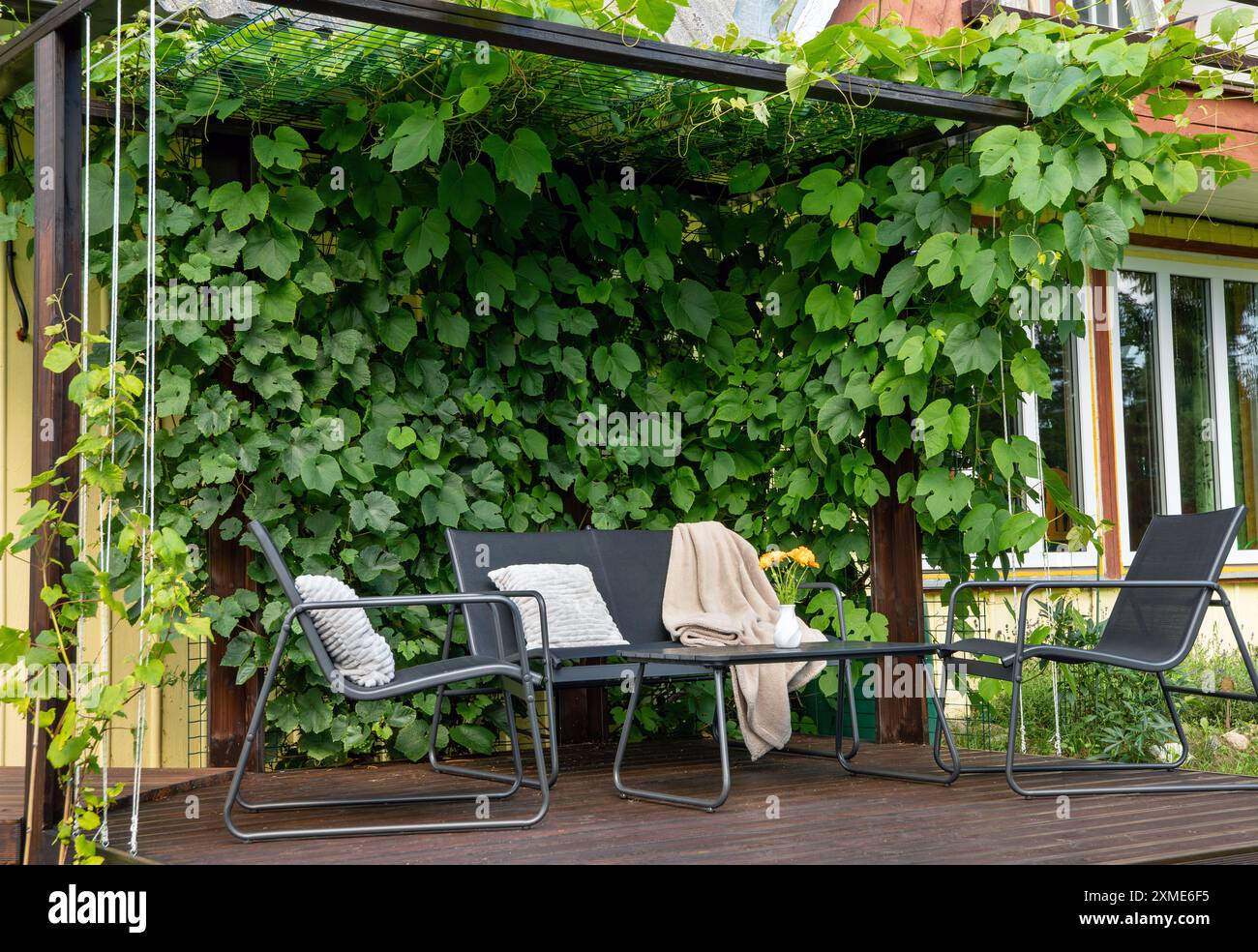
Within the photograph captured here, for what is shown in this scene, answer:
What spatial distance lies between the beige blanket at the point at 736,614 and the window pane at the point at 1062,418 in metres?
3.20

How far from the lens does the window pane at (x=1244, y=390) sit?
832 cm

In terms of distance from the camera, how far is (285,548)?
4.70m

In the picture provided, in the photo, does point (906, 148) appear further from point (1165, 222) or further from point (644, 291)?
point (1165, 222)

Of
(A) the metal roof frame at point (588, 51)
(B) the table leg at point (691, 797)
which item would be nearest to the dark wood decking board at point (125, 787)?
(B) the table leg at point (691, 797)

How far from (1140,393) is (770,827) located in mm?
5427

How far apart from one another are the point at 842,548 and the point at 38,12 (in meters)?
3.43

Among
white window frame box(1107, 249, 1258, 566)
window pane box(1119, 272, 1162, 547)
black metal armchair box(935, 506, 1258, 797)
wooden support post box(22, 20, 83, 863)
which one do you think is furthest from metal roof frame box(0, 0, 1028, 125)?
window pane box(1119, 272, 1162, 547)

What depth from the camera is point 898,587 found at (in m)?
5.18

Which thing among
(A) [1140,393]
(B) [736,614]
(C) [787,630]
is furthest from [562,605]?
(A) [1140,393]

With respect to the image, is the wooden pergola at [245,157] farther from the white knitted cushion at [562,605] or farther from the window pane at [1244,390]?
the window pane at [1244,390]

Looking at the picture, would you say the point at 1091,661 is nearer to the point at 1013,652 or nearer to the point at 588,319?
the point at 1013,652
